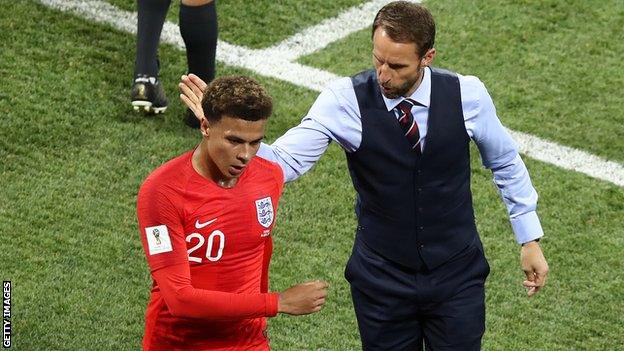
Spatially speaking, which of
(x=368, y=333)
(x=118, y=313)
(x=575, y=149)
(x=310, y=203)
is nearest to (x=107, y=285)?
(x=118, y=313)

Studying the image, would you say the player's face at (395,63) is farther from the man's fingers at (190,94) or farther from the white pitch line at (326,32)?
the white pitch line at (326,32)

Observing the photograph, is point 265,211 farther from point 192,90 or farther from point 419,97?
point 419,97

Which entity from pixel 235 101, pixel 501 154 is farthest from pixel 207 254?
pixel 501 154

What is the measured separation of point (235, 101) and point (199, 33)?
2.96 m

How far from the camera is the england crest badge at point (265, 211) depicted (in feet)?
13.9

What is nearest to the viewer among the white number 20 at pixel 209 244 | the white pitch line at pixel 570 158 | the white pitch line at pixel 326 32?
the white number 20 at pixel 209 244

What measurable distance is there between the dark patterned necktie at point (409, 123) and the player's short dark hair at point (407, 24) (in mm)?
174

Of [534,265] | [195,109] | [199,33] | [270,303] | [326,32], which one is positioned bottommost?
[326,32]

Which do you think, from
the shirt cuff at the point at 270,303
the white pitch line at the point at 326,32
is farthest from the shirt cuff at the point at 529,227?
the white pitch line at the point at 326,32

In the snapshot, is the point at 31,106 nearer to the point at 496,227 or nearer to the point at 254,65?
the point at 254,65

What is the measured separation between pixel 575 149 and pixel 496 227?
914mm

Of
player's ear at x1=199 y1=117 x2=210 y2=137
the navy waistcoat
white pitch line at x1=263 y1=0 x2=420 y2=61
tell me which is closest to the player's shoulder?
player's ear at x1=199 y1=117 x2=210 y2=137

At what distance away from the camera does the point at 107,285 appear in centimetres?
606

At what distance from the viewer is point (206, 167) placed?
414cm
